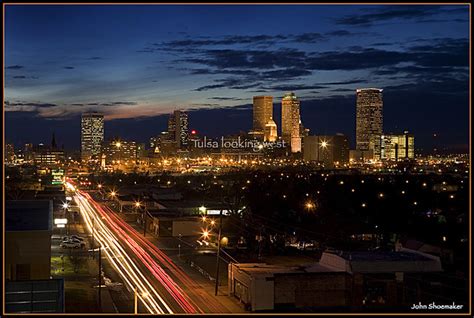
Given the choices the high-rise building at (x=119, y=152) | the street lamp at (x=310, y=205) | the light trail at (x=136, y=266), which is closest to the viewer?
the light trail at (x=136, y=266)

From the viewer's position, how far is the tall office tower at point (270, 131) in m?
87.3

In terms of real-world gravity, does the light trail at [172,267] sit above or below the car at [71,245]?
below

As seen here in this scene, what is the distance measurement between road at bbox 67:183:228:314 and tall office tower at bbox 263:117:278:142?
67450 mm

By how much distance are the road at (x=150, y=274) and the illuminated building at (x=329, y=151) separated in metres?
48.7

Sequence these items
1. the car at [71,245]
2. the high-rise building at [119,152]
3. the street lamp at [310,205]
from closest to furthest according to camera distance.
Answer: the car at [71,245] → the street lamp at [310,205] → the high-rise building at [119,152]

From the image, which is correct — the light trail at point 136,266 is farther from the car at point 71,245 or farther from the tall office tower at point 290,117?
the tall office tower at point 290,117

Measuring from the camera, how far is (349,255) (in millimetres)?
10680

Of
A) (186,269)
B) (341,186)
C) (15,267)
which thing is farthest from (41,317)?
(341,186)

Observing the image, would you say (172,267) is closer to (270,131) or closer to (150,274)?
(150,274)

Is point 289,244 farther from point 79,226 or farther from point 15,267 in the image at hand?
point 15,267

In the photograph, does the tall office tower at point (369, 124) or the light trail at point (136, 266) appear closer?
the light trail at point (136, 266)

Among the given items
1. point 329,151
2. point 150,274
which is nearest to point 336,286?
point 150,274

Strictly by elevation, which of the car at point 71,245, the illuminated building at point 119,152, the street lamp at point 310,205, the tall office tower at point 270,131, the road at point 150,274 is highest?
the tall office tower at point 270,131

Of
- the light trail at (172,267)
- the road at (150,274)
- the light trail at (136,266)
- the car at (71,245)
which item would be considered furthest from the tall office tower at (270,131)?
the car at (71,245)
